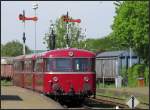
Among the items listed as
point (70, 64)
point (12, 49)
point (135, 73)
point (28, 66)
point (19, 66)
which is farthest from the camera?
point (12, 49)

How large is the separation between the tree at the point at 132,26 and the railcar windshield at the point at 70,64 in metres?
18.6

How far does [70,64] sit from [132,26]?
895 inches

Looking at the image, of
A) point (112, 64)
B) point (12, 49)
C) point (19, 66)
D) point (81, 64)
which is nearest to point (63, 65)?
point (81, 64)

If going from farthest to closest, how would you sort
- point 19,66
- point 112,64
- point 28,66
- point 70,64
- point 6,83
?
point 112,64 → point 6,83 → point 19,66 → point 28,66 → point 70,64

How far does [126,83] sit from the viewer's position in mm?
53906

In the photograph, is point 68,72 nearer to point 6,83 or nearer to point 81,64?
point 81,64

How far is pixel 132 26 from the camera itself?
4978 centimetres

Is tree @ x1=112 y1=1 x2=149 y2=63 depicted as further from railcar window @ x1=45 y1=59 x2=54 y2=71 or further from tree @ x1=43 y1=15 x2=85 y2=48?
railcar window @ x1=45 y1=59 x2=54 y2=71

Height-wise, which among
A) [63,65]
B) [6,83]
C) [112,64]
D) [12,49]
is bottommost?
[6,83]

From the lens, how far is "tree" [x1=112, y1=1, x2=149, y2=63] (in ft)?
155

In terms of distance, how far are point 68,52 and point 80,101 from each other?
108 inches

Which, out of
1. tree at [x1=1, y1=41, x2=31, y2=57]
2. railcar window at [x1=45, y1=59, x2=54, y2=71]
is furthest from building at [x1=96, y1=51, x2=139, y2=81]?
tree at [x1=1, y1=41, x2=31, y2=57]

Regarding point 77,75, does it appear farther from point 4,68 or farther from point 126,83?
point 4,68

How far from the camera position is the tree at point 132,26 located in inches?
1860
